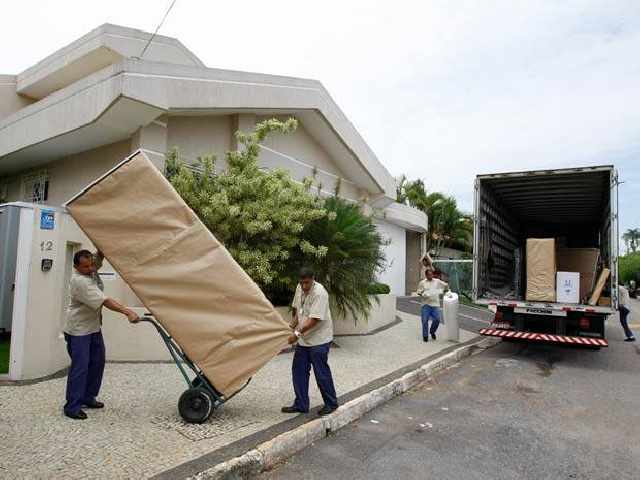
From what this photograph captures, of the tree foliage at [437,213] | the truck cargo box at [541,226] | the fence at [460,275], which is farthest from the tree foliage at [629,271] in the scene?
the truck cargo box at [541,226]

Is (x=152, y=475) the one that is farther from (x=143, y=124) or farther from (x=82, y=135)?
(x=82, y=135)

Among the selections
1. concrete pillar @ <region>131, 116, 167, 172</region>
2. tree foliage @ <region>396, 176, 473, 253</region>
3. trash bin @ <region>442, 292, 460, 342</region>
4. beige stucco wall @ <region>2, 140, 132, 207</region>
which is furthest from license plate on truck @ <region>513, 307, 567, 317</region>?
tree foliage @ <region>396, 176, 473, 253</region>

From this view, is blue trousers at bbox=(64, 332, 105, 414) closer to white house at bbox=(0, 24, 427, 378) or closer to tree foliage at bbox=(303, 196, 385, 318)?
white house at bbox=(0, 24, 427, 378)

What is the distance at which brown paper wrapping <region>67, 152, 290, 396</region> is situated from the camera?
13.7 feet

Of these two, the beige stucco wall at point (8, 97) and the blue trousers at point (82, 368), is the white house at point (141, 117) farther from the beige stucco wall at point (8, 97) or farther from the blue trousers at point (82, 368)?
the blue trousers at point (82, 368)

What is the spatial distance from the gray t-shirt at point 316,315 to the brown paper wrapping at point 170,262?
74 cm

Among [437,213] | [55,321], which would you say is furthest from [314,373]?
[437,213]

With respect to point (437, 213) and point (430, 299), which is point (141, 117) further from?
point (437, 213)

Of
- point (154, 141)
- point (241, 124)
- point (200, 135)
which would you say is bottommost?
point (154, 141)

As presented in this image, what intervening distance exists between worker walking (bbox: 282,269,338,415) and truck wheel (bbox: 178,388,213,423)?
839mm

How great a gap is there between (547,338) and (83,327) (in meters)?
7.43

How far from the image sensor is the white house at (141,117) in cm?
793

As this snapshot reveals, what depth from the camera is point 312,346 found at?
15.7 feet

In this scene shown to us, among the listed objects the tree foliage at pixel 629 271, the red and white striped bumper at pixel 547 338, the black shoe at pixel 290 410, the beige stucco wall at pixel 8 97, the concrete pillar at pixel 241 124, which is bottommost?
the black shoe at pixel 290 410
